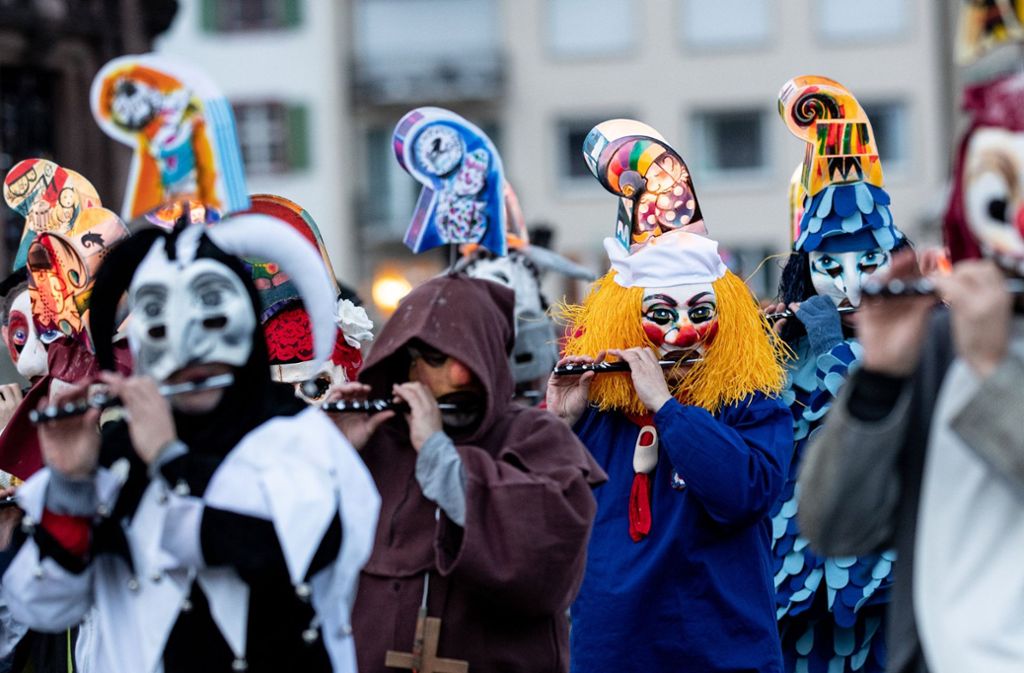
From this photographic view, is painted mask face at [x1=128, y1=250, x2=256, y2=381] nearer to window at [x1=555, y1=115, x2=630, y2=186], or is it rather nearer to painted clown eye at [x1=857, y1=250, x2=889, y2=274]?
painted clown eye at [x1=857, y1=250, x2=889, y2=274]

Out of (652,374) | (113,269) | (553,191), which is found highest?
(113,269)

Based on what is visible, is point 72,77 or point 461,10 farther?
point 461,10

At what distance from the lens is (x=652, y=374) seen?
18.3ft

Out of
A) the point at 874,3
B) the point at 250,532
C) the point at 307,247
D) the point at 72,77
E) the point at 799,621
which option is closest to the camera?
the point at 250,532

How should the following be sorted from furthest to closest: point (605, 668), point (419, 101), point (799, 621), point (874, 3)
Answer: point (419, 101), point (874, 3), point (799, 621), point (605, 668)

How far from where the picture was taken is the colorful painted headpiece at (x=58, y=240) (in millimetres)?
5730

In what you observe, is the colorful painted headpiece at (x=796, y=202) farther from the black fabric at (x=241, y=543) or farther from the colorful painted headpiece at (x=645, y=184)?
the black fabric at (x=241, y=543)

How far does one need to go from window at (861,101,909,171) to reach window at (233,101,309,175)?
31.4 feet

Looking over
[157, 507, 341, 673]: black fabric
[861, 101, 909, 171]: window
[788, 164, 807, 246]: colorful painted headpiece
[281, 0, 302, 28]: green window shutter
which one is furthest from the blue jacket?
[281, 0, 302, 28]: green window shutter

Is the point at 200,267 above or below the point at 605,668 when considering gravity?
above

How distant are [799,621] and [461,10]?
27406 mm

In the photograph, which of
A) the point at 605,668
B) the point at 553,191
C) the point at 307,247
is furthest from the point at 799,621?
the point at 553,191

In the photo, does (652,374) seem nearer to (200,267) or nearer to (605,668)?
(605,668)

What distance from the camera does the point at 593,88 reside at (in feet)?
105
